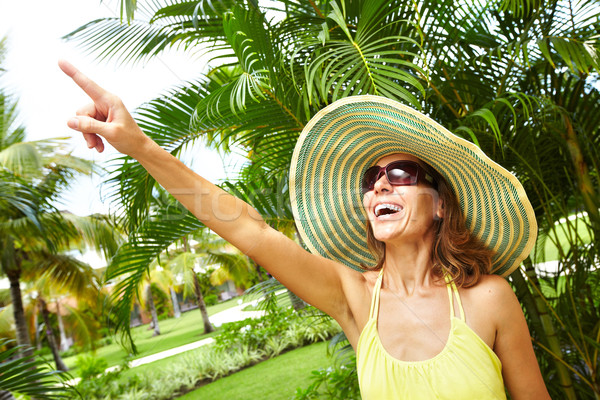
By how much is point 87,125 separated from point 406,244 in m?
0.83

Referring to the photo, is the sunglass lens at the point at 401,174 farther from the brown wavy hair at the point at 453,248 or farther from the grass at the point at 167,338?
the grass at the point at 167,338

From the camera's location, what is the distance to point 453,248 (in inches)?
50.5

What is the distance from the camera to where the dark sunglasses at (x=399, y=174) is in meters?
1.24

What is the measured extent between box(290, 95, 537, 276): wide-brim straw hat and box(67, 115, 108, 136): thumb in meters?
0.60

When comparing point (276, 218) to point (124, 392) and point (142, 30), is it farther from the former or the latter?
point (124, 392)

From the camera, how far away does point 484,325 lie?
3.76 feet

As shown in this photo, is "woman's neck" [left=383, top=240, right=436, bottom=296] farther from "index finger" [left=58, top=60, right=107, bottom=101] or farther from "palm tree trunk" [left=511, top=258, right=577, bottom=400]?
"palm tree trunk" [left=511, top=258, right=577, bottom=400]

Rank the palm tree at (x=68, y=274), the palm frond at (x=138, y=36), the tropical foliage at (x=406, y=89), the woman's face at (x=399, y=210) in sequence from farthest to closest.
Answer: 1. the palm tree at (x=68, y=274)
2. the palm frond at (x=138, y=36)
3. the tropical foliage at (x=406, y=89)
4. the woman's face at (x=399, y=210)

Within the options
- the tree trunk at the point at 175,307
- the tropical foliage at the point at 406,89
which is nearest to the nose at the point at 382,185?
the tropical foliage at the point at 406,89

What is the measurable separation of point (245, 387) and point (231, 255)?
573 centimetres

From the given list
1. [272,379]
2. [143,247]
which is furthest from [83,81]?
[272,379]

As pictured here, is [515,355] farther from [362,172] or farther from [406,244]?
[362,172]

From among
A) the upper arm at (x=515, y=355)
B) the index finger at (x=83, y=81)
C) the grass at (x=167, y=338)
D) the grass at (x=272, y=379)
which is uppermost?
the index finger at (x=83, y=81)

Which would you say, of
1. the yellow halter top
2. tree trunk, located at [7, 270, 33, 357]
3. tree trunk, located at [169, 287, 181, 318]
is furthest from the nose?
tree trunk, located at [169, 287, 181, 318]
